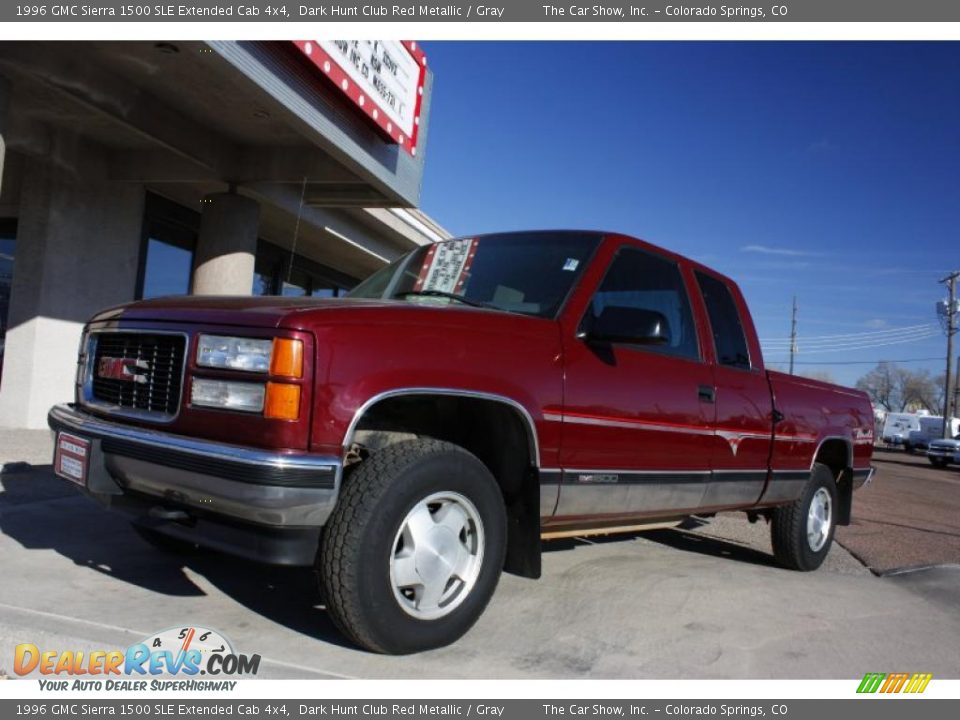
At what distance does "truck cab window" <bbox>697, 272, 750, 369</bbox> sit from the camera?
4742mm

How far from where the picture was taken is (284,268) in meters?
14.8

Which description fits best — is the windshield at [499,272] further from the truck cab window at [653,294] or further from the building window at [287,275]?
the building window at [287,275]

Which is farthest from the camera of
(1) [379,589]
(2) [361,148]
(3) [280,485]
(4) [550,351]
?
(2) [361,148]

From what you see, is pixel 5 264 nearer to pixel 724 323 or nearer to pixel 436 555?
pixel 724 323

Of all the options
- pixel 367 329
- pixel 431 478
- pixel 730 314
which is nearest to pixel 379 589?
pixel 431 478

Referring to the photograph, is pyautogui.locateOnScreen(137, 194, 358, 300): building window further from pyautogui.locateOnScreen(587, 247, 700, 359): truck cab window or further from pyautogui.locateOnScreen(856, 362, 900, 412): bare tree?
pyautogui.locateOnScreen(856, 362, 900, 412): bare tree

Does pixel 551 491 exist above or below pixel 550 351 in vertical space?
below

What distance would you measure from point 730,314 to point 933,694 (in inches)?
101

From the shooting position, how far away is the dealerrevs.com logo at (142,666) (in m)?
2.70

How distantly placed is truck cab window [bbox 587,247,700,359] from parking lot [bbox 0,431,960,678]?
1458mm

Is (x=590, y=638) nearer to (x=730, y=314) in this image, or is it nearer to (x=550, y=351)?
(x=550, y=351)

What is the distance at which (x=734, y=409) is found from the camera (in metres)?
4.58

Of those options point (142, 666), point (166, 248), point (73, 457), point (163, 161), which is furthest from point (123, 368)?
point (166, 248)

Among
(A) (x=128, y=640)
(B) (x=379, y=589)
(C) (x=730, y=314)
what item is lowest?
(A) (x=128, y=640)
